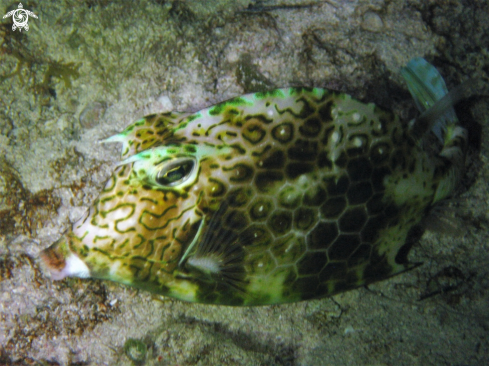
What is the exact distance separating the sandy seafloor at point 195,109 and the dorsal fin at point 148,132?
59 cm

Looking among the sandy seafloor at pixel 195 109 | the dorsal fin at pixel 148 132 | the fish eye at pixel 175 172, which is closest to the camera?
the fish eye at pixel 175 172

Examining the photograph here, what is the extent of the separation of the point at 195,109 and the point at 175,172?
0.98m

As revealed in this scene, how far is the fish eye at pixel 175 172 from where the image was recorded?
187cm

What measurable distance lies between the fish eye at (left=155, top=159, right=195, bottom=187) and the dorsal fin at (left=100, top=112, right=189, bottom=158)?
0.94 feet

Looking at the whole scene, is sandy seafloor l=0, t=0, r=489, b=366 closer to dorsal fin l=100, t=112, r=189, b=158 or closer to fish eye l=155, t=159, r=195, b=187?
dorsal fin l=100, t=112, r=189, b=158

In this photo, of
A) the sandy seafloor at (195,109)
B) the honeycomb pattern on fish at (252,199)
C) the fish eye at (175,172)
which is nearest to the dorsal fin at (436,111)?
the honeycomb pattern on fish at (252,199)

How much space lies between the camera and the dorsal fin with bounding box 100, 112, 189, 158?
209cm

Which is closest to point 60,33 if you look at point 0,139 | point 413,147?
point 0,139

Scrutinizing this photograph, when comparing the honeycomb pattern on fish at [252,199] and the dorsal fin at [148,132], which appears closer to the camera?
the honeycomb pattern on fish at [252,199]

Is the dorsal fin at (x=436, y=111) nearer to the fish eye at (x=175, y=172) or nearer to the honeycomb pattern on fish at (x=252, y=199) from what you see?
→ the honeycomb pattern on fish at (x=252, y=199)

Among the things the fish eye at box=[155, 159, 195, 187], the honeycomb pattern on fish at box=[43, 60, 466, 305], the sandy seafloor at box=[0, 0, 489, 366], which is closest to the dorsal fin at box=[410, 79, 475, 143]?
the honeycomb pattern on fish at box=[43, 60, 466, 305]

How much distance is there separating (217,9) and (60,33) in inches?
65.4

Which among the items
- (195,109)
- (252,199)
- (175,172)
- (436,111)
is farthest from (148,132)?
(436,111)

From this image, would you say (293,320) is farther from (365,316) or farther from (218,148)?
(218,148)
